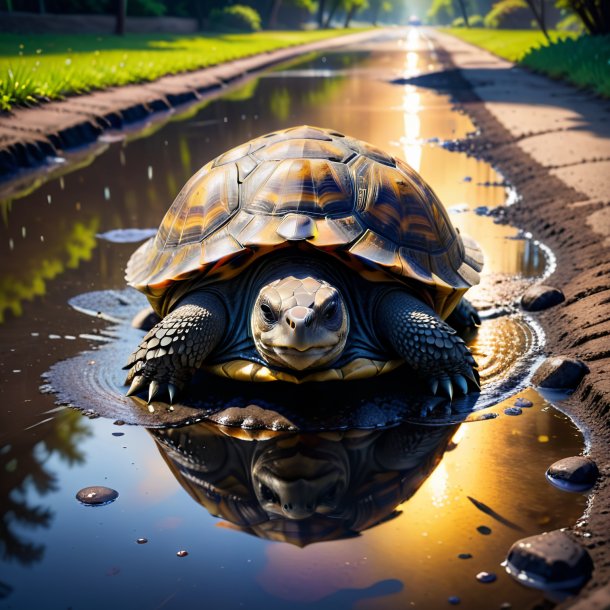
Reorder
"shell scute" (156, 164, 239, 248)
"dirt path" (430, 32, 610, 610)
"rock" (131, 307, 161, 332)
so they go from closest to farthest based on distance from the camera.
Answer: "dirt path" (430, 32, 610, 610) → "shell scute" (156, 164, 239, 248) → "rock" (131, 307, 161, 332)

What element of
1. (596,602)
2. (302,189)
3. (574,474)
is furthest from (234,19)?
(596,602)

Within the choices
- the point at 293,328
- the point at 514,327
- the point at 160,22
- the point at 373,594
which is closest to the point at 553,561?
the point at 373,594

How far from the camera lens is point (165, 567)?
2.69 m

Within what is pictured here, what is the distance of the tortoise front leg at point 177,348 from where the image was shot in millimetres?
3887

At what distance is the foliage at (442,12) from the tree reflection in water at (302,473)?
121266 mm

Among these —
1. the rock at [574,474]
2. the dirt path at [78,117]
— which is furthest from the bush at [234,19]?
the rock at [574,474]

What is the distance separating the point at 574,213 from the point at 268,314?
4.01m

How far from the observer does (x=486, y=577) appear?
2.59m

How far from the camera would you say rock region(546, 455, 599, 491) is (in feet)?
10.3

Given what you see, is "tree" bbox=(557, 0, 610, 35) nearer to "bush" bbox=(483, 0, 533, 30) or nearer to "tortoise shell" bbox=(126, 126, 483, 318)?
"tortoise shell" bbox=(126, 126, 483, 318)

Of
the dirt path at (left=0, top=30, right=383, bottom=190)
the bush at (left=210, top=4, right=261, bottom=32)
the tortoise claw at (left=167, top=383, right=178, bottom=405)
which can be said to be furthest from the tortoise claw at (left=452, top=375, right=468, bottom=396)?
the bush at (left=210, top=4, right=261, bottom=32)

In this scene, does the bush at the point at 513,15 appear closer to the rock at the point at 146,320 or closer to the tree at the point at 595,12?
the tree at the point at 595,12

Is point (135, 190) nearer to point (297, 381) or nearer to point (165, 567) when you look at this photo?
point (297, 381)

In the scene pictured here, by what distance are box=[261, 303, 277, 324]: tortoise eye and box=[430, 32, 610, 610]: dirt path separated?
137cm
